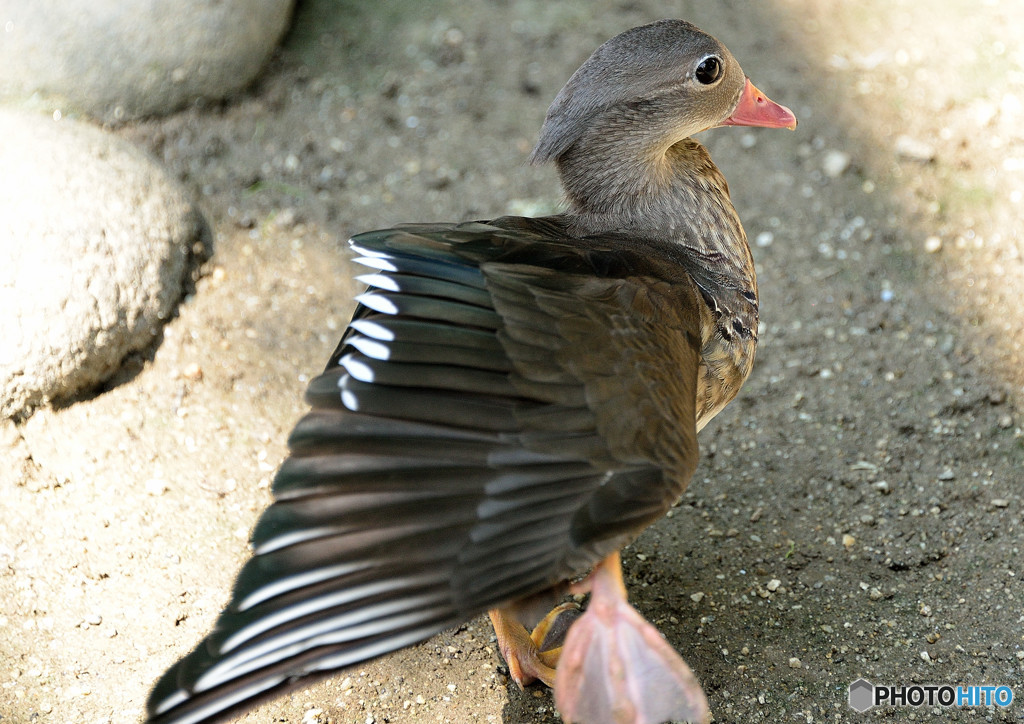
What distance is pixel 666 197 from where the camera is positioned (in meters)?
2.56

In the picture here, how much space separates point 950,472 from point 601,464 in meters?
1.63

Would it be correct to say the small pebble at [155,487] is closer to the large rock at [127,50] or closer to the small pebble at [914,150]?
the large rock at [127,50]

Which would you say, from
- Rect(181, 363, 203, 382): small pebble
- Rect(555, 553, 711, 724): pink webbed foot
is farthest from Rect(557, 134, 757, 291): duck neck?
Rect(181, 363, 203, 382): small pebble

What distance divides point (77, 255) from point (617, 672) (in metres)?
2.18

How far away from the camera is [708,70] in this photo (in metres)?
2.47

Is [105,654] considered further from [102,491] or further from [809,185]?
[809,185]

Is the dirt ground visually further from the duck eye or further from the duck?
the duck eye

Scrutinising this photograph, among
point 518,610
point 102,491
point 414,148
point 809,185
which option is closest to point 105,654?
point 102,491

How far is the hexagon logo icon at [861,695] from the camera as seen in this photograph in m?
2.33

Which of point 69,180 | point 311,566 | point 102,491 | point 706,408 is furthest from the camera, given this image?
point 69,180

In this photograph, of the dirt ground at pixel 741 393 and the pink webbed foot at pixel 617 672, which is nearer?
the pink webbed foot at pixel 617 672

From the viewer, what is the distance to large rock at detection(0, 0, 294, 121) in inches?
144

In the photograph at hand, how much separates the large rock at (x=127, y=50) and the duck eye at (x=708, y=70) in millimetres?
2280

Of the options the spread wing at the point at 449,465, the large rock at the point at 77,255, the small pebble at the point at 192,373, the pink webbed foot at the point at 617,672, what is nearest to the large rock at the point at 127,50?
the large rock at the point at 77,255
